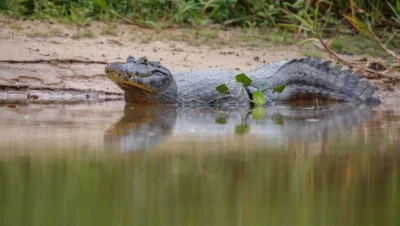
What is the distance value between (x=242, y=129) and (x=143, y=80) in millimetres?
2254

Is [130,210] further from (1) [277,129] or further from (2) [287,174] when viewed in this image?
(1) [277,129]

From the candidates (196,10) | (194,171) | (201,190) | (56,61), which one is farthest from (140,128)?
(196,10)

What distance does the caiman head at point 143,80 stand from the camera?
7.62m

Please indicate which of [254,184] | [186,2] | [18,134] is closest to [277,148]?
[254,184]

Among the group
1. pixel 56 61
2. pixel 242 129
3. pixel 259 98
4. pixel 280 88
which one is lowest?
pixel 242 129

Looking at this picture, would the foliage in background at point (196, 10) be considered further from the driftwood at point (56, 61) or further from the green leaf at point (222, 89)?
the green leaf at point (222, 89)

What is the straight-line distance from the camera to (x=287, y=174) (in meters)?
3.94

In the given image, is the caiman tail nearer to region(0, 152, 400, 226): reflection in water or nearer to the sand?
the sand

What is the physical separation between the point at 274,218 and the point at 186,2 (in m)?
7.87

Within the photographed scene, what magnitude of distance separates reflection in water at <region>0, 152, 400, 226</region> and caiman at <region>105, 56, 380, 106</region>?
11.0 ft

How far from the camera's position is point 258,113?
7371 mm

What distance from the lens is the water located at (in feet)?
10.2

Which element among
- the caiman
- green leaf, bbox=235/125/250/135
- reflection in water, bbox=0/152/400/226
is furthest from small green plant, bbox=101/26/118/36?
reflection in water, bbox=0/152/400/226

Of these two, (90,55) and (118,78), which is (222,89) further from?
(90,55)
